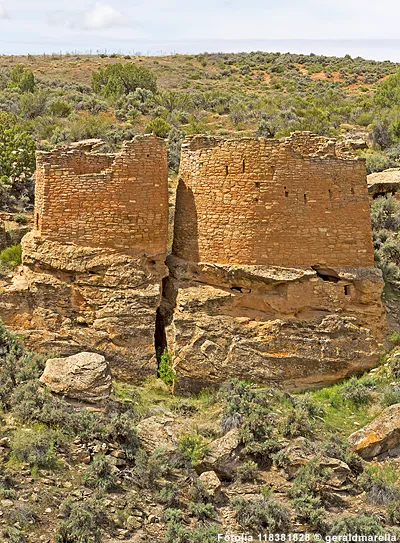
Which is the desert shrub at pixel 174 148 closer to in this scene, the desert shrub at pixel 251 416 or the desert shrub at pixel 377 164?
the desert shrub at pixel 377 164

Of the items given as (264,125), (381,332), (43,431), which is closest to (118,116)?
(264,125)

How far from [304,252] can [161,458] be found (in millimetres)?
4681

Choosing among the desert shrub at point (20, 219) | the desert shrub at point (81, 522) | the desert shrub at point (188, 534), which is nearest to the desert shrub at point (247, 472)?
the desert shrub at point (188, 534)

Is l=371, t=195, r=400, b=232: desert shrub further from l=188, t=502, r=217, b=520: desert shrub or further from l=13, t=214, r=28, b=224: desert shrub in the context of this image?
l=188, t=502, r=217, b=520: desert shrub

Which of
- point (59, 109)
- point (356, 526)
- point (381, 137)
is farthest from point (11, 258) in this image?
point (381, 137)

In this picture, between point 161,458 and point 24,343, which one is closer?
point 161,458

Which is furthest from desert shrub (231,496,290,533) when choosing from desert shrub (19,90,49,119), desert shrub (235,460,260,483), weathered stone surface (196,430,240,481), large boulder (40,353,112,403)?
desert shrub (19,90,49,119)

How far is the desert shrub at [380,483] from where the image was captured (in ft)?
26.8

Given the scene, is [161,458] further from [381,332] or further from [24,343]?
[381,332]

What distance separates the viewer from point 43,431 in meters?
8.03

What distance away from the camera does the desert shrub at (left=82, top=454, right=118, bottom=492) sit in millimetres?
7531

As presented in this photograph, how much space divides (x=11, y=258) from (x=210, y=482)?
22.4ft

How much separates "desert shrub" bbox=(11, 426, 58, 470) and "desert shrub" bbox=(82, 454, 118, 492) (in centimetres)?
47

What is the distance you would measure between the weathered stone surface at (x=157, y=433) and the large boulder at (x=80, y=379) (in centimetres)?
77
